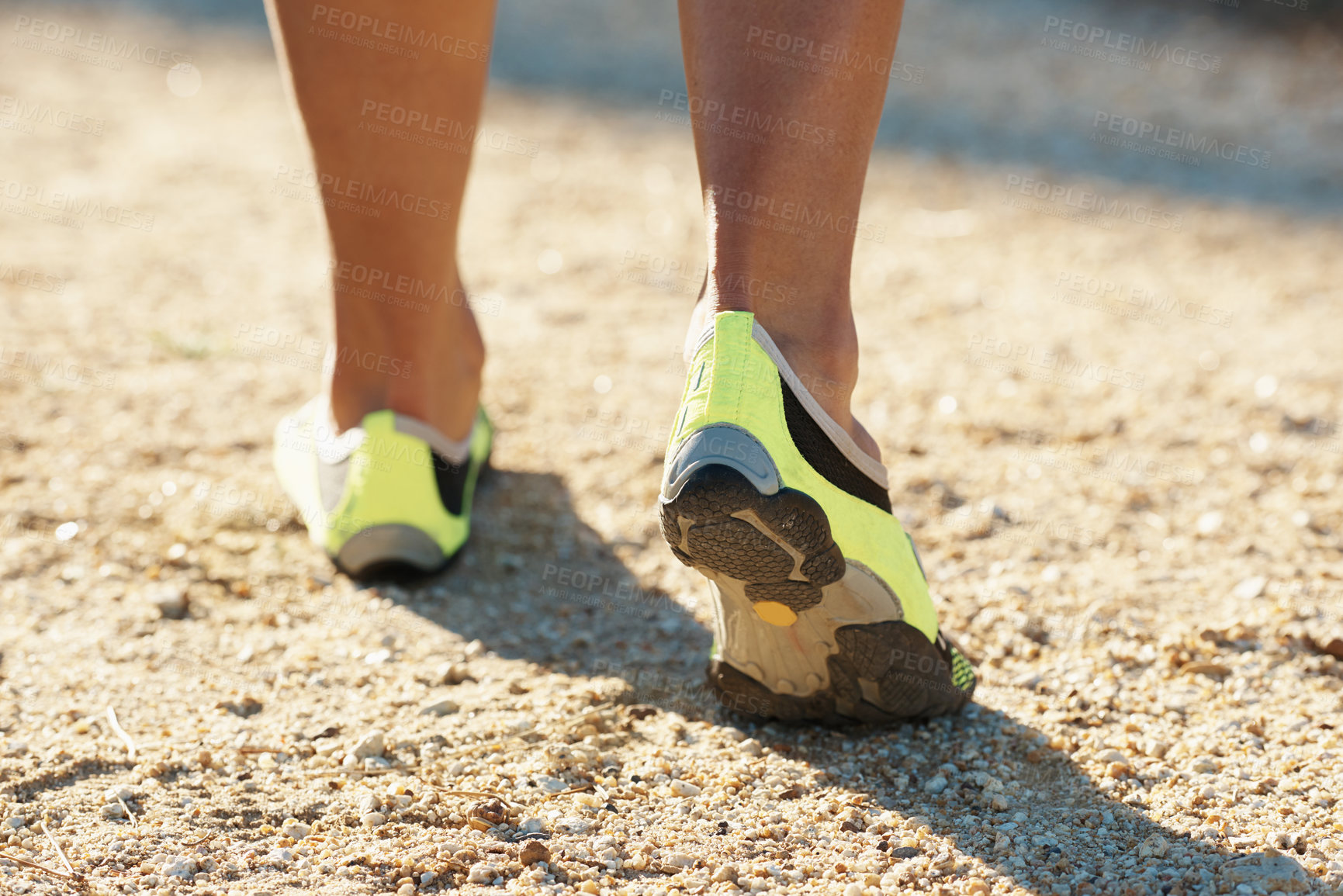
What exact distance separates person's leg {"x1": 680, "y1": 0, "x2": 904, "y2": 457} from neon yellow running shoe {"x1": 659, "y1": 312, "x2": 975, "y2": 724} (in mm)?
47

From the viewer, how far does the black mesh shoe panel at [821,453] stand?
3.58ft

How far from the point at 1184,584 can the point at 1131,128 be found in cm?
286

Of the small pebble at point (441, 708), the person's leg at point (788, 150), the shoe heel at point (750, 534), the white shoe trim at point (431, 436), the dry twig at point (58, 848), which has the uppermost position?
the person's leg at point (788, 150)

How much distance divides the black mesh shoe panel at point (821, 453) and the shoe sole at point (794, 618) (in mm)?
61

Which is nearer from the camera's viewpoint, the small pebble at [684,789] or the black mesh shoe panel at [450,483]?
the small pebble at [684,789]

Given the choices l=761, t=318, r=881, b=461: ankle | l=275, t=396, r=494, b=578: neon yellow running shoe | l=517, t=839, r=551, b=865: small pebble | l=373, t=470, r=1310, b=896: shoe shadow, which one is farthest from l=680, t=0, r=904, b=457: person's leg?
l=275, t=396, r=494, b=578: neon yellow running shoe

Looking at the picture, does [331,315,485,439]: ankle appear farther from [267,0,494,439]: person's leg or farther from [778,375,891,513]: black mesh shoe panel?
[778,375,891,513]: black mesh shoe panel

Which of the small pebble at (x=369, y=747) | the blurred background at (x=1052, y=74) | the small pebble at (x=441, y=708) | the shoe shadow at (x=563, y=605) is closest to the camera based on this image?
the small pebble at (x=369, y=747)

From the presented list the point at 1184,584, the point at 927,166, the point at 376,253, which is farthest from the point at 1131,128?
the point at 376,253

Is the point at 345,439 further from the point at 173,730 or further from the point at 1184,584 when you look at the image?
the point at 1184,584

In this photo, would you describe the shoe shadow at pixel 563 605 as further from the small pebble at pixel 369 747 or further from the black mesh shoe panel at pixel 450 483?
the small pebble at pixel 369 747

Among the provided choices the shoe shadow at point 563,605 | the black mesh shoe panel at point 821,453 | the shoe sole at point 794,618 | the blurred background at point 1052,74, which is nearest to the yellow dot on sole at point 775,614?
the shoe sole at point 794,618

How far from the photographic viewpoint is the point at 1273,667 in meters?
1.42

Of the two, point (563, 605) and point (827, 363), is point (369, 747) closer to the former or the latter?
point (563, 605)
